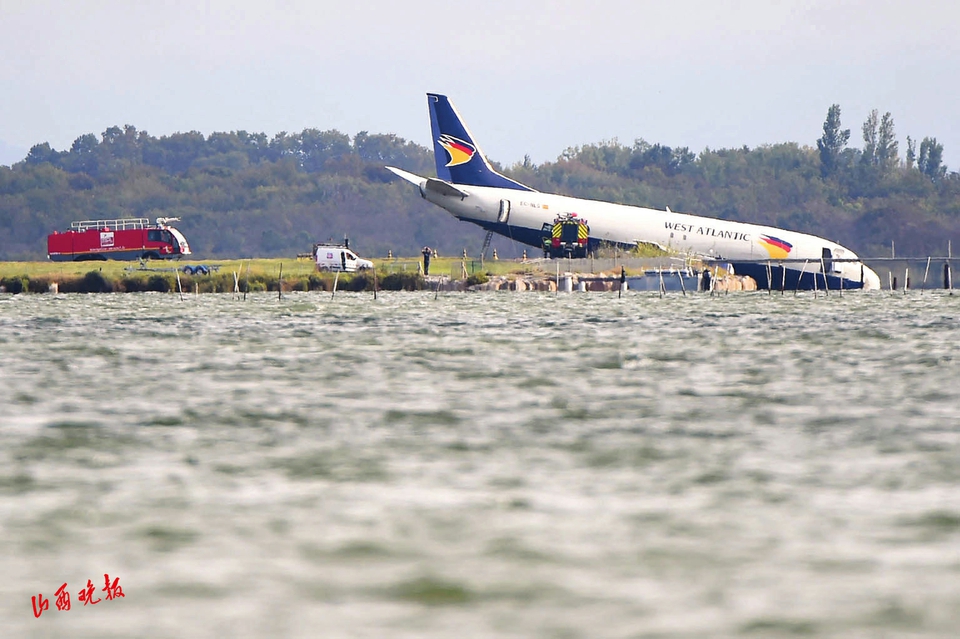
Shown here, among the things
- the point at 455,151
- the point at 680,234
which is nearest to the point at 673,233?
the point at 680,234

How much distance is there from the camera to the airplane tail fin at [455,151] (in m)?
111

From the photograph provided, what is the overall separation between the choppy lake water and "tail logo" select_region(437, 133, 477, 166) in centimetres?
8063

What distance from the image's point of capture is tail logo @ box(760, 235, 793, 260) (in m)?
105

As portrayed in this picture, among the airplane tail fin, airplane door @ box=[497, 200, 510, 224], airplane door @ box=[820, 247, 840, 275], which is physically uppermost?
the airplane tail fin

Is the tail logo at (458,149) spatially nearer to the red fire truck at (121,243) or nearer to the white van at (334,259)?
the white van at (334,259)

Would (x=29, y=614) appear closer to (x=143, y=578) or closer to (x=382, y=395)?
(x=143, y=578)

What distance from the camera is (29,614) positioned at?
1037 centimetres

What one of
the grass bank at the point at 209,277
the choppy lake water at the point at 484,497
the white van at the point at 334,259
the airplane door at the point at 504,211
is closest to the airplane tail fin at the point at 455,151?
the airplane door at the point at 504,211

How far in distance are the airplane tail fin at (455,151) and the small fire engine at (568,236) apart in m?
6.69

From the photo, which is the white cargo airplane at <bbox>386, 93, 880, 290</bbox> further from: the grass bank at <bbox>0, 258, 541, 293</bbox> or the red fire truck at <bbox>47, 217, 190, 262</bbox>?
the red fire truck at <bbox>47, 217, 190, 262</bbox>

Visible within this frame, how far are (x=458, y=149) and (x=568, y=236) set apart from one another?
44.7ft

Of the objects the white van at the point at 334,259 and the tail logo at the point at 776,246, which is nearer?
the white van at the point at 334,259

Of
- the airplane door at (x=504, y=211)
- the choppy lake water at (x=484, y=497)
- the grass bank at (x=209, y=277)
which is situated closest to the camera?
the choppy lake water at (x=484, y=497)

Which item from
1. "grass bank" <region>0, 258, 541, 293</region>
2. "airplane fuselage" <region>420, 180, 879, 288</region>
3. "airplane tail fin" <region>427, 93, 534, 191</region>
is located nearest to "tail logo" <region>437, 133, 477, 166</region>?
"airplane tail fin" <region>427, 93, 534, 191</region>
